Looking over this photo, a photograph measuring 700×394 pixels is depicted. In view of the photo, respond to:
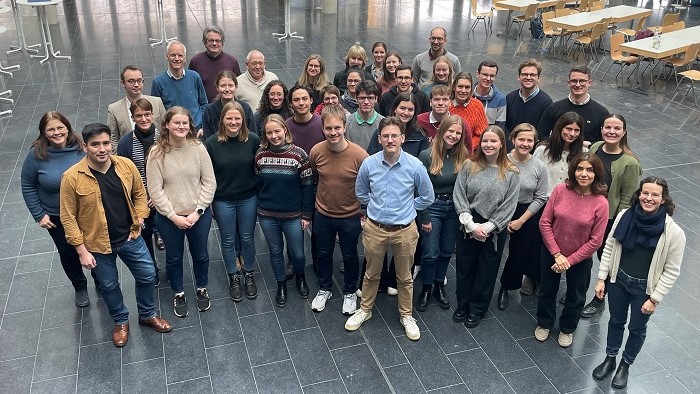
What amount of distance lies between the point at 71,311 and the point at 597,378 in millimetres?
3634

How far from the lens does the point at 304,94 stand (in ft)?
13.8

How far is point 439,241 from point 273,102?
1.64m

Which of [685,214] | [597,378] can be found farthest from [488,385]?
[685,214]

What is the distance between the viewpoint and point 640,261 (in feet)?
11.0

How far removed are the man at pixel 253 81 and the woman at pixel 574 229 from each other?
271 centimetres

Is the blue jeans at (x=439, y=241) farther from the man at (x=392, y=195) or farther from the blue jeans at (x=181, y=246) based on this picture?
the blue jeans at (x=181, y=246)

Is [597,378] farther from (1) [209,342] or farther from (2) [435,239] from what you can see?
(1) [209,342]

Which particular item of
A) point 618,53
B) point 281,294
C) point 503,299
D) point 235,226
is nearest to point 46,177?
point 235,226

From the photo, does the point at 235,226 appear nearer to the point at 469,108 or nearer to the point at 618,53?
the point at 469,108

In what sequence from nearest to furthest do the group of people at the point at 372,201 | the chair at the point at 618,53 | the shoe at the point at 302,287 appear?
the group of people at the point at 372,201
the shoe at the point at 302,287
the chair at the point at 618,53

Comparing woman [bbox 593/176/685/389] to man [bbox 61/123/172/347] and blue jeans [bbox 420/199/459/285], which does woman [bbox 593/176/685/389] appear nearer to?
blue jeans [bbox 420/199/459/285]

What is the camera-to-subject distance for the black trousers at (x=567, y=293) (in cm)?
379

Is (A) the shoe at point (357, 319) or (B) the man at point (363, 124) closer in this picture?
(A) the shoe at point (357, 319)

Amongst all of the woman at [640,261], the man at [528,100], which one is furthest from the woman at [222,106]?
the woman at [640,261]
